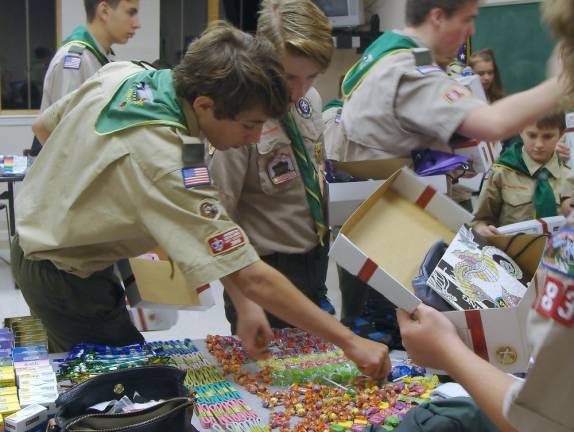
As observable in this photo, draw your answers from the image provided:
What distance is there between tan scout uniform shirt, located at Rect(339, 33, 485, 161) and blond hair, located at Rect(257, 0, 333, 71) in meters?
0.22

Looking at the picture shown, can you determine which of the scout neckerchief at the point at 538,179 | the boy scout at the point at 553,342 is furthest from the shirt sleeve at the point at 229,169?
the scout neckerchief at the point at 538,179

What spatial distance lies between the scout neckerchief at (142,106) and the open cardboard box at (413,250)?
477 mm

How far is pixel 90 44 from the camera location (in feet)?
11.8

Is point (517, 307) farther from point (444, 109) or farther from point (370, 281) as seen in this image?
point (444, 109)

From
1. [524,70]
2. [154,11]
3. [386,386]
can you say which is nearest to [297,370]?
→ [386,386]

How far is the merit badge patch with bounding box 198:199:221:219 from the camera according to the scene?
1.56m

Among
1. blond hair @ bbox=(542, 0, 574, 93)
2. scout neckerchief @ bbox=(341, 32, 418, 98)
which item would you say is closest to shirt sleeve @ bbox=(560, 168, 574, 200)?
scout neckerchief @ bbox=(341, 32, 418, 98)

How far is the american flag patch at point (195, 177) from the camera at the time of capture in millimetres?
1557

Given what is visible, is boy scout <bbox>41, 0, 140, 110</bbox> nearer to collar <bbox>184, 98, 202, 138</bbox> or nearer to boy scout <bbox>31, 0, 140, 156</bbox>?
boy scout <bbox>31, 0, 140, 156</bbox>

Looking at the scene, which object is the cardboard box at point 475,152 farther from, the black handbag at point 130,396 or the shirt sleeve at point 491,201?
the black handbag at point 130,396

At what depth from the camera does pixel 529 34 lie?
5.34 meters

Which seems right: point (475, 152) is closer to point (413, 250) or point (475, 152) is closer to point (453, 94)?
point (453, 94)

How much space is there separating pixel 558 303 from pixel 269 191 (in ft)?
4.34

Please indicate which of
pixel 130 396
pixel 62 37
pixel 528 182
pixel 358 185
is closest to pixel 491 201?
pixel 528 182
